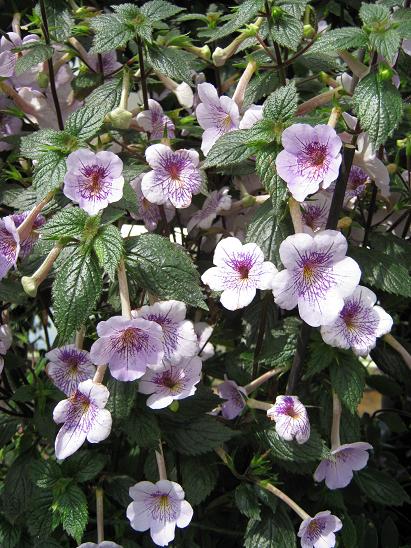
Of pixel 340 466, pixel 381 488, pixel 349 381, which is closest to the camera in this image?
pixel 349 381

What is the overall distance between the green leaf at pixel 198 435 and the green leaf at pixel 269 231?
1.22 ft

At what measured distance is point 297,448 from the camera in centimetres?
140

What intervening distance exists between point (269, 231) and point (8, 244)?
464 mm

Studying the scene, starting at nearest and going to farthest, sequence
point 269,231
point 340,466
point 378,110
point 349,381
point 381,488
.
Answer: point 378,110, point 269,231, point 349,381, point 340,466, point 381,488

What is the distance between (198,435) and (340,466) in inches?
11.3

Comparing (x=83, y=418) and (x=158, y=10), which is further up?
(x=158, y=10)

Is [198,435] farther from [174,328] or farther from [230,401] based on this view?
[174,328]

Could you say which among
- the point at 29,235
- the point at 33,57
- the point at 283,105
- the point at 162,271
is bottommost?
the point at 29,235

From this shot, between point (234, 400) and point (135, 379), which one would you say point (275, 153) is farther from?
point (234, 400)

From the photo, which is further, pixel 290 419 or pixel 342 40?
pixel 290 419

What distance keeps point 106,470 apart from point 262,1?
3.30 ft

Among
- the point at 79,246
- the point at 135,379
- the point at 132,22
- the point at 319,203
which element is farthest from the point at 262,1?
the point at 135,379

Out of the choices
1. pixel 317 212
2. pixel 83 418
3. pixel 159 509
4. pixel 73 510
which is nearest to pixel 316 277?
pixel 317 212

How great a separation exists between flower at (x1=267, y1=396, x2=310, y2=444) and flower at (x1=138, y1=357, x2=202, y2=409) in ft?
0.50
